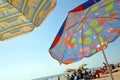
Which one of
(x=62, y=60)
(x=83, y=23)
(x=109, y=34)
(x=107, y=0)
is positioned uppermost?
(x=107, y=0)

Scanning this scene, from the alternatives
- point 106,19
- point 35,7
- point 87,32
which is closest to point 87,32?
point 87,32

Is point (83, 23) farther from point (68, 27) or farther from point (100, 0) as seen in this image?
point (100, 0)

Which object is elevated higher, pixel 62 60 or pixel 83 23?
pixel 83 23

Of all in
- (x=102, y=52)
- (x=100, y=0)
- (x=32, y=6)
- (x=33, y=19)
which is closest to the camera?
(x=32, y=6)

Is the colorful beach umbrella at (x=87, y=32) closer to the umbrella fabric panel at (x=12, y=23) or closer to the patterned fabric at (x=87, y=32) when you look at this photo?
the patterned fabric at (x=87, y=32)

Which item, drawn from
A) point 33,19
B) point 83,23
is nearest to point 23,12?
point 33,19

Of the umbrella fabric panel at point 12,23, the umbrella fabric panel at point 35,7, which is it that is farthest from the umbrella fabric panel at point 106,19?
the umbrella fabric panel at point 35,7

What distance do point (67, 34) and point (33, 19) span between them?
283cm

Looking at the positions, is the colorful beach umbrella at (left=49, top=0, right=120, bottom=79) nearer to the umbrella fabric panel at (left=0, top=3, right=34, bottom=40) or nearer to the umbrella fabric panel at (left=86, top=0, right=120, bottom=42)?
the umbrella fabric panel at (left=86, top=0, right=120, bottom=42)

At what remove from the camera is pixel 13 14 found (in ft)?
11.0

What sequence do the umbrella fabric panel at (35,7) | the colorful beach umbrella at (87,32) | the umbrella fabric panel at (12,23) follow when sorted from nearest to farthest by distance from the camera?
the umbrella fabric panel at (35,7)
the umbrella fabric panel at (12,23)
the colorful beach umbrella at (87,32)

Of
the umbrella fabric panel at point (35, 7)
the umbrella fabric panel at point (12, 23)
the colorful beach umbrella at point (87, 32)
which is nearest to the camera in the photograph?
the umbrella fabric panel at point (35, 7)

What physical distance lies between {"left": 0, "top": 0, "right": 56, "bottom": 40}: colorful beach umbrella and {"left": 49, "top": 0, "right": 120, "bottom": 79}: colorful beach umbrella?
7.12 feet

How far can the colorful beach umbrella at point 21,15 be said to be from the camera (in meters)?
3.03
